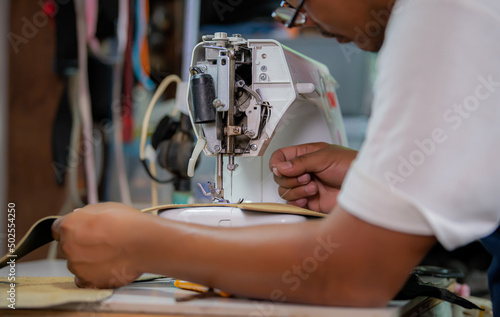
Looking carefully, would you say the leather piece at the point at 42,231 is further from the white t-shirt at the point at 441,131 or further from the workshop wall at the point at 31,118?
Result: the workshop wall at the point at 31,118

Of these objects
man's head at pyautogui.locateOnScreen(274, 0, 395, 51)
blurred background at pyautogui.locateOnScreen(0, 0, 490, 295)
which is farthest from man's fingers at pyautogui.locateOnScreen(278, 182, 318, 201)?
blurred background at pyautogui.locateOnScreen(0, 0, 490, 295)

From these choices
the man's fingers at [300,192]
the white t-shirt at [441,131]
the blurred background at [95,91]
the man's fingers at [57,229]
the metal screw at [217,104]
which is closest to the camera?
the white t-shirt at [441,131]

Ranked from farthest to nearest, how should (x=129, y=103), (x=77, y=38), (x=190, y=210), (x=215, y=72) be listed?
1. (x=129, y=103)
2. (x=77, y=38)
3. (x=215, y=72)
4. (x=190, y=210)

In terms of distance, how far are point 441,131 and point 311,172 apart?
607 millimetres

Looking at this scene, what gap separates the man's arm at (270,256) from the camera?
0.69m

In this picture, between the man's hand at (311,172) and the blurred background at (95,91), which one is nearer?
the man's hand at (311,172)

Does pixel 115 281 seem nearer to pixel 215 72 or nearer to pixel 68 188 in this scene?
pixel 215 72

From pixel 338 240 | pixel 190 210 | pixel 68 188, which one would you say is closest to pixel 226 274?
pixel 338 240

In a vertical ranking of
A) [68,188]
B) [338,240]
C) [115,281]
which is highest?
[338,240]

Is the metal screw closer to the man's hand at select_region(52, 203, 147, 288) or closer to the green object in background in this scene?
the man's hand at select_region(52, 203, 147, 288)

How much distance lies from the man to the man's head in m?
0.15

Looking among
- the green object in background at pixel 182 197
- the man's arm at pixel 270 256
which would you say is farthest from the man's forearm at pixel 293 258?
the green object in background at pixel 182 197

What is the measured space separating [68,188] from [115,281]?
1905 millimetres

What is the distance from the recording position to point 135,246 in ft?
2.57
